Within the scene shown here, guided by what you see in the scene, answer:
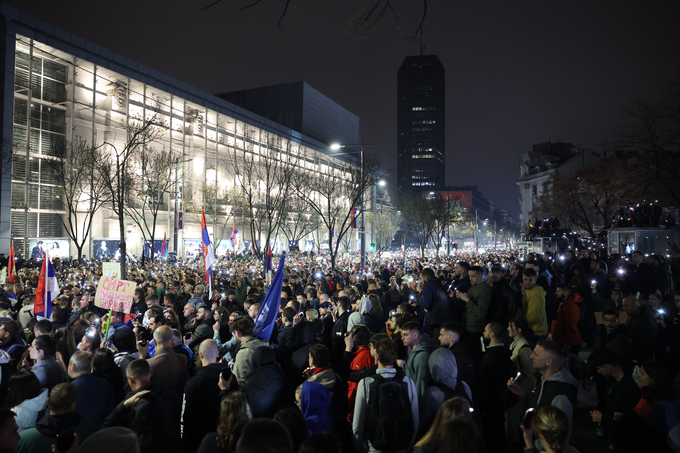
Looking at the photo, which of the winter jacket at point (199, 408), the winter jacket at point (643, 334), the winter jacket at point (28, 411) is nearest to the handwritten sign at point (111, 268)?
the winter jacket at point (28, 411)

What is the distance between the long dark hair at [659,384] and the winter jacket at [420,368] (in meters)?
1.96

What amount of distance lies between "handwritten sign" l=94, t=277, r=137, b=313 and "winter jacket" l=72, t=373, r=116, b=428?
383 centimetres

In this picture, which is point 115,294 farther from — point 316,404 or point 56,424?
point 316,404

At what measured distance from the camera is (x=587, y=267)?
13.4 metres

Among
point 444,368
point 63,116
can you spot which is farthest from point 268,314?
point 63,116

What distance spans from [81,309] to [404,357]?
268 inches

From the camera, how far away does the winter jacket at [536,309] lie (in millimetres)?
6844

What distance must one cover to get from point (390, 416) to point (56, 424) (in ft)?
8.64

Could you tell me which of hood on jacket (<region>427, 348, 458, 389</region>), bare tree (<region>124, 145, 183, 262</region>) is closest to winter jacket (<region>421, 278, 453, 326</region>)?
hood on jacket (<region>427, 348, 458, 389</region>)

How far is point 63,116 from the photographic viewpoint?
31.7m

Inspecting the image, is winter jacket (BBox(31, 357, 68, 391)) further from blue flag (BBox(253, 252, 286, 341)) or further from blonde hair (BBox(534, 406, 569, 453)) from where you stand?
blonde hair (BBox(534, 406, 569, 453))

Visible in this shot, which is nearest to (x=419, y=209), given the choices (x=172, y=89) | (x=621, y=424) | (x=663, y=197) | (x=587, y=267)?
(x=663, y=197)

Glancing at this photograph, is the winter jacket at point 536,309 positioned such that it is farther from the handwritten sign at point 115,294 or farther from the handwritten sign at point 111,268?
the handwritten sign at point 111,268

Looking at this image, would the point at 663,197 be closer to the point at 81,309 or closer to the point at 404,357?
the point at 404,357
